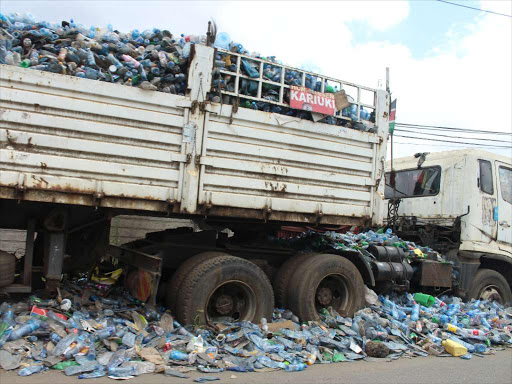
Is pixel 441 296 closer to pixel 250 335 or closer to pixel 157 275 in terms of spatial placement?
pixel 250 335

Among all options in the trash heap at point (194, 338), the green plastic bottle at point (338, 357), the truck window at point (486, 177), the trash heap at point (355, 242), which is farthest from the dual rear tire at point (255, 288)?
the truck window at point (486, 177)

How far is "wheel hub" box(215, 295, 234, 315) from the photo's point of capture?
16.0 feet

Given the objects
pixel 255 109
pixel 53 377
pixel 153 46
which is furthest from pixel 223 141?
pixel 53 377

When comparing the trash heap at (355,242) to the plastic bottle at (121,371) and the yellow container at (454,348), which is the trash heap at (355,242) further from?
the plastic bottle at (121,371)

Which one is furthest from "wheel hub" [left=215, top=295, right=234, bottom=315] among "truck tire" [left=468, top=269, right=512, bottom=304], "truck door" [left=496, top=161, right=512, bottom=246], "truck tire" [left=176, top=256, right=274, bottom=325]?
"truck door" [left=496, top=161, right=512, bottom=246]

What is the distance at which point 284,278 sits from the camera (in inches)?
217

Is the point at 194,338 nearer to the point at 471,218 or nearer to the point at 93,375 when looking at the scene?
the point at 93,375

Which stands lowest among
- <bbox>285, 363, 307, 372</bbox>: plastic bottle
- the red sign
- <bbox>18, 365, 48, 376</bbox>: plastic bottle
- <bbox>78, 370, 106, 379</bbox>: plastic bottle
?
<bbox>285, 363, 307, 372</bbox>: plastic bottle

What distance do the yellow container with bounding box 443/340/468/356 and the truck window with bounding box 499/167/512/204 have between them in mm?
2887

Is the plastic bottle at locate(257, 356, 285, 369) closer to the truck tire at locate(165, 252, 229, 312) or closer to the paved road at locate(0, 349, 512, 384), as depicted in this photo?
the paved road at locate(0, 349, 512, 384)

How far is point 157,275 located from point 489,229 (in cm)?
515

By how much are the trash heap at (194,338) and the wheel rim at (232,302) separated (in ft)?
0.60

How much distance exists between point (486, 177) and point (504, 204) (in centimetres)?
54

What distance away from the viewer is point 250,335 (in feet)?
15.0
